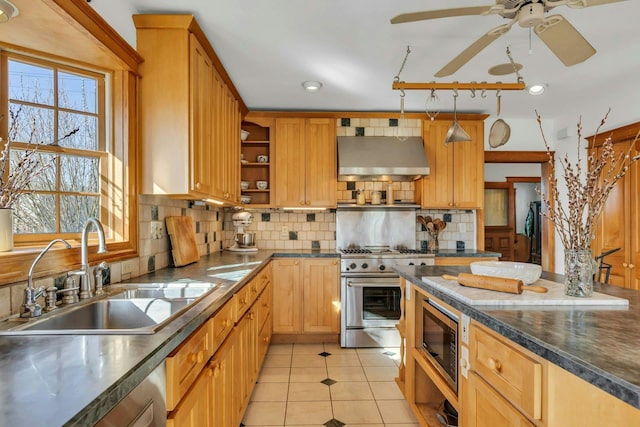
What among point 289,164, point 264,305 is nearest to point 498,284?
point 264,305

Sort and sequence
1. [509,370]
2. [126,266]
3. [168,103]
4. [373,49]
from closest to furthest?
[509,370]
[126,266]
[168,103]
[373,49]

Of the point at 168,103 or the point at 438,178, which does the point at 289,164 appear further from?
the point at 168,103

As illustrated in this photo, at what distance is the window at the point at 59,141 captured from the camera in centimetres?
162

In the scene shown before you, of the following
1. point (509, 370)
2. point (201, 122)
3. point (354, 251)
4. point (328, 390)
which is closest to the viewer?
point (509, 370)

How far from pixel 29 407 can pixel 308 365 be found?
2714 mm

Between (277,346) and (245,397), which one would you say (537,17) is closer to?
(245,397)

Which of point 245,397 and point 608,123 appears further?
point 608,123

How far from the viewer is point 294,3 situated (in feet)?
6.66

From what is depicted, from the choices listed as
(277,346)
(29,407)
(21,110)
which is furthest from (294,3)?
(277,346)

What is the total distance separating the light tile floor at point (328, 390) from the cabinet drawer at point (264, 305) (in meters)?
0.46

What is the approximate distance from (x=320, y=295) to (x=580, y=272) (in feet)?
8.52

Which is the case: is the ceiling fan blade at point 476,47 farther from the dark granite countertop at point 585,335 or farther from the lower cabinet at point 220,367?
the lower cabinet at point 220,367

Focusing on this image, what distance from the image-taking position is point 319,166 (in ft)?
13.0

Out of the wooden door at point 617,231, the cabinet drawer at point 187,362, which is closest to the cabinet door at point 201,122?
the cabinet drawer at point 187,362
